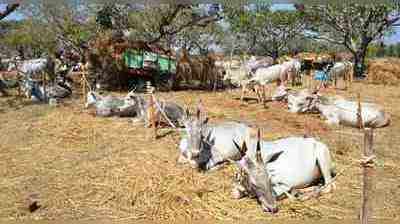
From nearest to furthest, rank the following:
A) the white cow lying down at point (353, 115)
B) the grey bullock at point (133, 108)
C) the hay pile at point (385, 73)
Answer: the grey bullock at point (133, 108) < the white cow lying down at point (353, 115) < the hay pile at point (385, 73)

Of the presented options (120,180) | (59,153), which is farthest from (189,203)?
(59,153)

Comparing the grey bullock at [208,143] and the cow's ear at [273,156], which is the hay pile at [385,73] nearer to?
the grey bullock at [208,143]

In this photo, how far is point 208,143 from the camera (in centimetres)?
762

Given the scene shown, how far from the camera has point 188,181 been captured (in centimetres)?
676

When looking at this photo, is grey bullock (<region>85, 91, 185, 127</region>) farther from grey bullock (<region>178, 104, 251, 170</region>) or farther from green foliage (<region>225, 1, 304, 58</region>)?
green foliage (<region>225, 1, 304, 58</region>)

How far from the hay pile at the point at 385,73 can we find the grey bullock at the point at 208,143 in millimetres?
Answer: 18184

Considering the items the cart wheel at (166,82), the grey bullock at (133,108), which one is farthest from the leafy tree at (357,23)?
the grey bullock at (133,108)

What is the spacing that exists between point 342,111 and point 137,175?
558cm

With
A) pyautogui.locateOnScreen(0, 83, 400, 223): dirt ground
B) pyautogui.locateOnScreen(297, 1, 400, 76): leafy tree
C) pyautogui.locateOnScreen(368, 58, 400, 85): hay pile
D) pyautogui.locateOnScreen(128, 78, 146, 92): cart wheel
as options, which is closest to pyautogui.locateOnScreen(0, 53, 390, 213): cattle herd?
pyautogui.locateOnScreen(0, 83, 400, 223): dirt ground

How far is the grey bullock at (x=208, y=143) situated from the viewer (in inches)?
288

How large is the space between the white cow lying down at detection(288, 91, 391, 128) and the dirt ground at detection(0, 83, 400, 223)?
0.93 feet

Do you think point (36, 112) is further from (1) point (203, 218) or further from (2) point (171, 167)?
(1) point (203, 218)

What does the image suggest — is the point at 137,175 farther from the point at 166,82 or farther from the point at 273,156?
the point at 166,82

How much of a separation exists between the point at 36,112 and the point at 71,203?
7.30 meters
